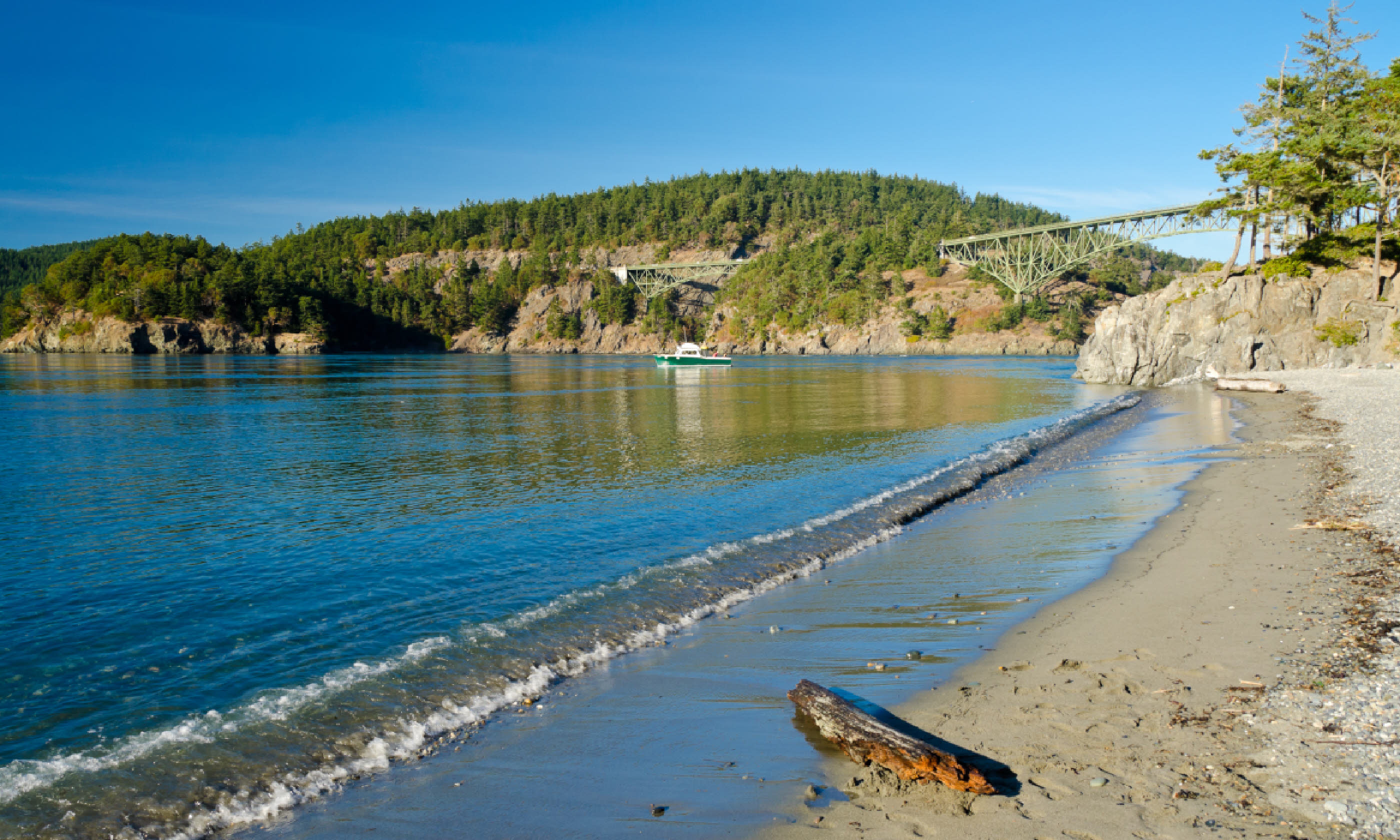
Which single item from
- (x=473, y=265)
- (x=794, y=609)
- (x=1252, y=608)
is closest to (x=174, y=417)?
(x=794, y=609)

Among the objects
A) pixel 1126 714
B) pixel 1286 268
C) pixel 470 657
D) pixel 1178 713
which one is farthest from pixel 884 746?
pixel 1286 268

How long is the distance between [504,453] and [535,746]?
1809 centimetres

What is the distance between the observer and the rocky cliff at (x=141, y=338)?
428ft

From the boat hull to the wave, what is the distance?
73645 millimetres

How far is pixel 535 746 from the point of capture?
5.93m

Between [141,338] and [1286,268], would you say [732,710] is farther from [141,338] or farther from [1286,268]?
[141,338]

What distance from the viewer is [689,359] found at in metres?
91.3

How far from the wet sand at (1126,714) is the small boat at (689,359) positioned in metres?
76.3

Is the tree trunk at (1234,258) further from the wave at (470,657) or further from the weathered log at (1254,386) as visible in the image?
the wave at (470,657)

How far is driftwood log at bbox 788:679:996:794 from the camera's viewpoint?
4.86 meters

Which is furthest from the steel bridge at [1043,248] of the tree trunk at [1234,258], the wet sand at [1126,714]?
the wet sand at [1126,714]

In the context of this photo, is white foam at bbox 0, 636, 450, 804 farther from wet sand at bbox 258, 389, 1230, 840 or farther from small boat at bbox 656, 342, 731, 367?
small boat at bbox 656, 342, 731, 367

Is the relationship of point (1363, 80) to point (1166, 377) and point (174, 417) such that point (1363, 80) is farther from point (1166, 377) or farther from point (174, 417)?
point (174, 417)

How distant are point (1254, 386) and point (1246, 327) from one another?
13.7 m
